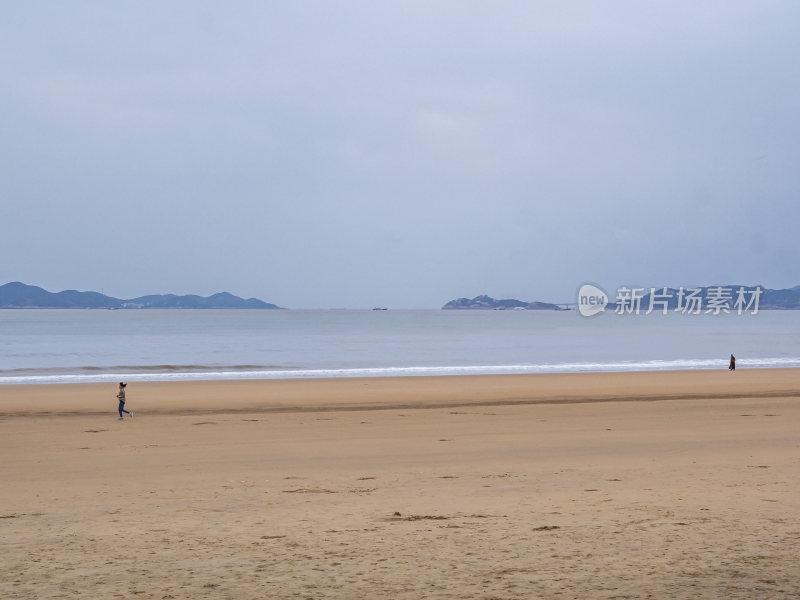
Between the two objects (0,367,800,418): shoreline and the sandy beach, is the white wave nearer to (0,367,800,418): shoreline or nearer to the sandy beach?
(0,367,800,418): shoreline

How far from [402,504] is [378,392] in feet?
59.0

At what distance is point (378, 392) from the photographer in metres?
27.2

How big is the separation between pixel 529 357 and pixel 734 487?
45235 mm

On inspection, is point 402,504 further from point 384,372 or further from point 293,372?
point 293,372

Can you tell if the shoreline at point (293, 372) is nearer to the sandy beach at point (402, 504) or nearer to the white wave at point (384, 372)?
the white wave at point (384, 372)

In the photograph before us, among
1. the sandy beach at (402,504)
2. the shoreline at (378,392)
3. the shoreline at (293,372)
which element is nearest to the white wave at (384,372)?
the shoreline at (293,372)

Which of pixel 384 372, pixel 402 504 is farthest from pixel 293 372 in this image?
pixel 402 504

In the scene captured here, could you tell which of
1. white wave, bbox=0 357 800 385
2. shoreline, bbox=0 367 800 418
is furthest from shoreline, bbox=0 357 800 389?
shoreline, bbox=0 367 800 418

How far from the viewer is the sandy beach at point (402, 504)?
6223 mm

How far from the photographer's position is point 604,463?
12.4 m

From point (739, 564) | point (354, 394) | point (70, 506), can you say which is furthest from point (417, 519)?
point (354, 394)

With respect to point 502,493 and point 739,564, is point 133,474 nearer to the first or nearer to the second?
point 502,493

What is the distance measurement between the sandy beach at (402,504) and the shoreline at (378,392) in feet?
6.46

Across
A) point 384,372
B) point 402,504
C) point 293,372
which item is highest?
point 402,504
